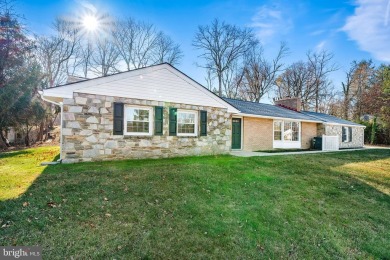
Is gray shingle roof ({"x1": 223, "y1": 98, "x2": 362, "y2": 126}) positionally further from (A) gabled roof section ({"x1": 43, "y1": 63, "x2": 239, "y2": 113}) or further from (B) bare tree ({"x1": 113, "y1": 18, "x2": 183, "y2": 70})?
(B) bare tree ({"x1": 113, "y1": 18, "x2": 183, "y2": 70})

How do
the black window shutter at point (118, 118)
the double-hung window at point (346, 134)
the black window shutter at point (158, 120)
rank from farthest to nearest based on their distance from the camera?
the double-hung window at point (346, 134), the black window shutter at point (158, 120), the black window shutter at point (118, 118)

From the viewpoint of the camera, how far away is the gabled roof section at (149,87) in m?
7.65

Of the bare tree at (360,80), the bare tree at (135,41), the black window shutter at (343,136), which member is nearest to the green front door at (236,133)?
the black window shutter at (343,136)

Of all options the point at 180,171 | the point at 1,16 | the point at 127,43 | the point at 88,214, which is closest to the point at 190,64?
the point at 127,43

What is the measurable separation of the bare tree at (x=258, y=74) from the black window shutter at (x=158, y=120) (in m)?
23.1

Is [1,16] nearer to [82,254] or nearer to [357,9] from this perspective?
[82,254]

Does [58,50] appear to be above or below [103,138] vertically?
above

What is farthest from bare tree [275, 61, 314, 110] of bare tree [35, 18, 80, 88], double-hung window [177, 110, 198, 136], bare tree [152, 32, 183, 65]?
bare tree [35, 18, 80, 88]

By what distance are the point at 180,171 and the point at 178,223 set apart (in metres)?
2.88

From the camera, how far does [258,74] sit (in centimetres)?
2998

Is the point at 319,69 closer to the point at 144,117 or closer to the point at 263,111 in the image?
the point at 263,111

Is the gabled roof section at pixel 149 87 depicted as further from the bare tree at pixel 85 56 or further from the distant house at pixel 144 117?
the bare tree at pixel 85 56

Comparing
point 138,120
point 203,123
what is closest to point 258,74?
point 203,123

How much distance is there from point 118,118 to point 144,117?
1142 millimetres
